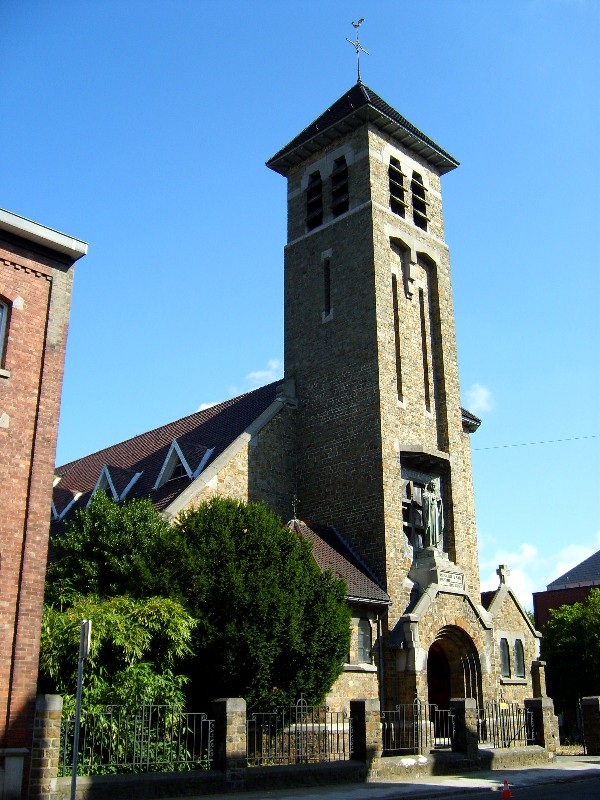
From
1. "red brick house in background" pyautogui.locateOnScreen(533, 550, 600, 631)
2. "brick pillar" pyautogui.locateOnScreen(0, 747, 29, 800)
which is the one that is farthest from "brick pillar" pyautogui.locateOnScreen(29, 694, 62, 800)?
"red brick house in background" pyautogui.locateOnScreen(533, 550, 600, 631)

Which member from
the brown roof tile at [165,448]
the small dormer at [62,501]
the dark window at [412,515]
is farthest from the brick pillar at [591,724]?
the small dormer at [62,501]

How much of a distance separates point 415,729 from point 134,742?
936 cm

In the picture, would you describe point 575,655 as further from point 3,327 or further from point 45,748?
point 3,327

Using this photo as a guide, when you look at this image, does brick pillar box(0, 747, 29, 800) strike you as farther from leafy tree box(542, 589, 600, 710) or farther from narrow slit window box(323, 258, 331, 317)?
leafy tree box(542, 589, 600, 710)

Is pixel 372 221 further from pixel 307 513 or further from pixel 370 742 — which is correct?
pixel 370 742

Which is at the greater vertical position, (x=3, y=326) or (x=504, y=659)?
(x=3, y=326)

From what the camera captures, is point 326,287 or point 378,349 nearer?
point 378,349

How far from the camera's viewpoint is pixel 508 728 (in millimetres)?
22703

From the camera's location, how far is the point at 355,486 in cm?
2631

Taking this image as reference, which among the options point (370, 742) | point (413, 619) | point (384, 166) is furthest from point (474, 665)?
point (384, 166)

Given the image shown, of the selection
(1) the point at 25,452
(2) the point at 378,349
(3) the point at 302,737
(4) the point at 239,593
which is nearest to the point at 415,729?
(3) the point at 302,737

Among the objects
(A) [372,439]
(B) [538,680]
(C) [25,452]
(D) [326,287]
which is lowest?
(B) [538,680]

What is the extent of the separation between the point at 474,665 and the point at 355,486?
6.43m

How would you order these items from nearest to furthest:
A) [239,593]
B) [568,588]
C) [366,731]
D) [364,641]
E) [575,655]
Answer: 1. [366,731]
2. [239,593]
3. [364,641]
4. [575,655]
5. [568,588]
